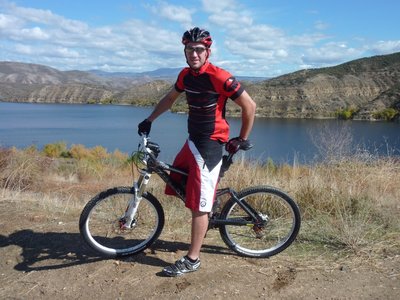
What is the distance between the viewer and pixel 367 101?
263ft

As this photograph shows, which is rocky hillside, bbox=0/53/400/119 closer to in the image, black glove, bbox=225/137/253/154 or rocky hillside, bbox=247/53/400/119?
rocky hillside, bbox=247/53/400/119

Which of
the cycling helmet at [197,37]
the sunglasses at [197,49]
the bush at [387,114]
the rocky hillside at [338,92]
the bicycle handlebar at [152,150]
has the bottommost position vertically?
the bicycle handlebar at [152,150]

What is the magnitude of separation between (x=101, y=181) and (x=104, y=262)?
10.9 m

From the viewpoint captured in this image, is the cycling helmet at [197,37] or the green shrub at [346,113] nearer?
the cycling helmet at [197,37]

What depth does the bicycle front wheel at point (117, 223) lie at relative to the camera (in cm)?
374

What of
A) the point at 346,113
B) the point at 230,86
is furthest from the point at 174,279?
the point at 346,113

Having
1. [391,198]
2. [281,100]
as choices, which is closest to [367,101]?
[281,100]

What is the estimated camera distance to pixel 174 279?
343cm

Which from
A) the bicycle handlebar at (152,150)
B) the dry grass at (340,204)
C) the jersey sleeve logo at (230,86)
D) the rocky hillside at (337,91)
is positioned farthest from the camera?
the rocky hillside at (337,91)

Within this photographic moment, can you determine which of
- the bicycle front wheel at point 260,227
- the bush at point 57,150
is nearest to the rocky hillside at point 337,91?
the bush at point 57,150

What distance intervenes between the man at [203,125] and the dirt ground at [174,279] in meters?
0.25

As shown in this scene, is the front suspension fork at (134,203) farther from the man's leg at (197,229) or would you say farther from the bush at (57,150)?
the bush at (57,150)

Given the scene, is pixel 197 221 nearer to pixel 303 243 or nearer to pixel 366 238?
pixel 303 243

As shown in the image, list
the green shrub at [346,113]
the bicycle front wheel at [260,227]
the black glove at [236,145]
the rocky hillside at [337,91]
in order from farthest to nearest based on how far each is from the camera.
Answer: the rocky hillside at [337,91]
the green shrub at [346,113]
the bicycle front wheel at [260,227]
the black glove at [236,145]
